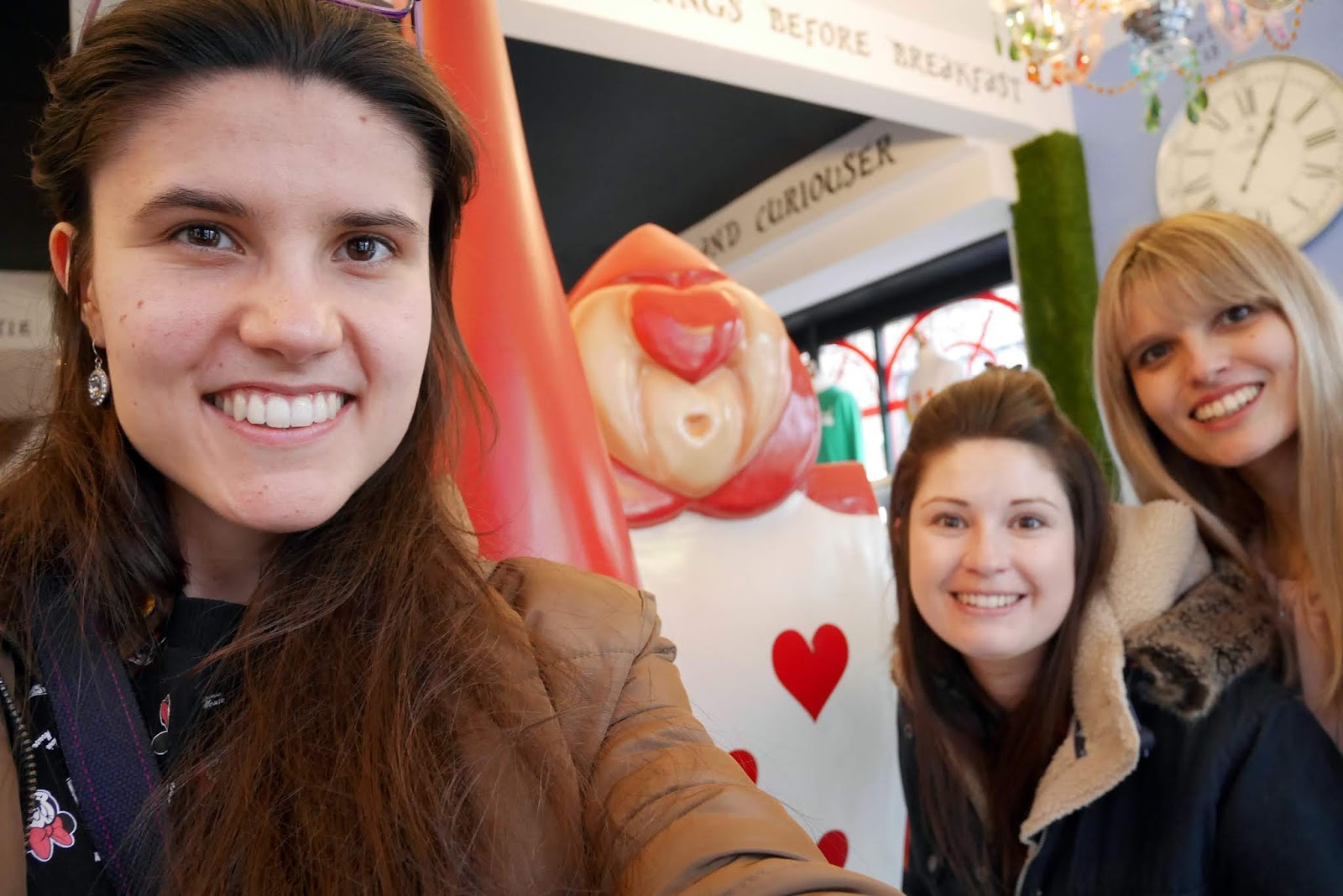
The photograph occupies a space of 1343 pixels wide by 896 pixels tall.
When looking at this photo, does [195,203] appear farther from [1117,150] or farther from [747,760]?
[1117,150]

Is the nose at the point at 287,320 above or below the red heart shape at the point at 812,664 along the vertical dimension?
above

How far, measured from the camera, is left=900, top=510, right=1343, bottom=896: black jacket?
102 cm

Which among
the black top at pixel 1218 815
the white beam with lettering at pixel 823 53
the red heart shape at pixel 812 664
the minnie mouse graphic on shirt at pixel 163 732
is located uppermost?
the white beam with lettering at pixel 823 53

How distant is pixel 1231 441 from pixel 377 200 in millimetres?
1114

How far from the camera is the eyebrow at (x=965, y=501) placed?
123 cm

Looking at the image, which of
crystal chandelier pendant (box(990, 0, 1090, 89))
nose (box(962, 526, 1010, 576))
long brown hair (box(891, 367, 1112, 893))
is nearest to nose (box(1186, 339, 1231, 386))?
long brown hair (box(891, 367, 1112, 893))

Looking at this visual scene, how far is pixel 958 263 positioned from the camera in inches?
170

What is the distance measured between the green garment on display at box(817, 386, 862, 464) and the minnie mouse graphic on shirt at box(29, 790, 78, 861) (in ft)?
6.30

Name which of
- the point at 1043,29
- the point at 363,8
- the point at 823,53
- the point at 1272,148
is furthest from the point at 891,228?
the point at 363,8

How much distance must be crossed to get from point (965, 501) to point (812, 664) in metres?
0.32

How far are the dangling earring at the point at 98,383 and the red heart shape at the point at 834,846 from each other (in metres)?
1.05

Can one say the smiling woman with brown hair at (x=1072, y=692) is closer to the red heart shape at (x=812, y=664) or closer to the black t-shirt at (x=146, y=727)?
the red heart shape at (x=812, y=664)

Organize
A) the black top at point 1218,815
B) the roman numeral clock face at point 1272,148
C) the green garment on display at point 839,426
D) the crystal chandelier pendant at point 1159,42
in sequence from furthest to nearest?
the roman numeral clock face at point 1272,148, the green garment on display at point 839,426, the crystal chandelier pendant at point 1159,42, the black top at point 1218,815

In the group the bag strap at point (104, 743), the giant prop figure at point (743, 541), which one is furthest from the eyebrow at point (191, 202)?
the giant prop figure at point (743, 541)
